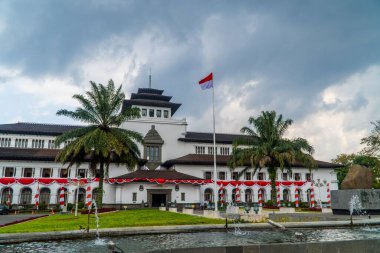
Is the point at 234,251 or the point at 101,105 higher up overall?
the point at 101,105

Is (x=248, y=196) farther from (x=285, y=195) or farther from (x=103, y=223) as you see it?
(x=103, y=223)

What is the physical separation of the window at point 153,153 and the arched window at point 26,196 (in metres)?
19.5

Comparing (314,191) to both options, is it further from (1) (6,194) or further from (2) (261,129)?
(1) (6,194)

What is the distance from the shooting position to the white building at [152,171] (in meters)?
45.3

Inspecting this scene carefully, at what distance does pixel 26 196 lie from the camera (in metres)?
46.2

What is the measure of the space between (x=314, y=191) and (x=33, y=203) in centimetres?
4901

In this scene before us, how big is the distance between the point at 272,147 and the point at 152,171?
19086 millimetres

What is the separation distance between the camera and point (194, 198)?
47.4 metres

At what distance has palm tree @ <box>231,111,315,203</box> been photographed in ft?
123

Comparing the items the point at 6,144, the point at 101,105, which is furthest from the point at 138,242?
the point at 6,144

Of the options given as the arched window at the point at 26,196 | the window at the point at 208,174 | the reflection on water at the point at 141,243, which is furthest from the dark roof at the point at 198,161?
the reflection on water at the point at 141,243

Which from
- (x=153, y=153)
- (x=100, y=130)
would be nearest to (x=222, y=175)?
(x=153, y=153)

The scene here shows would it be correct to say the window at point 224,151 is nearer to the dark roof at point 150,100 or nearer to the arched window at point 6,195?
the dark roof at point 150,100

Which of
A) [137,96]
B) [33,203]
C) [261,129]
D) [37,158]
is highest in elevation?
[137,96]
